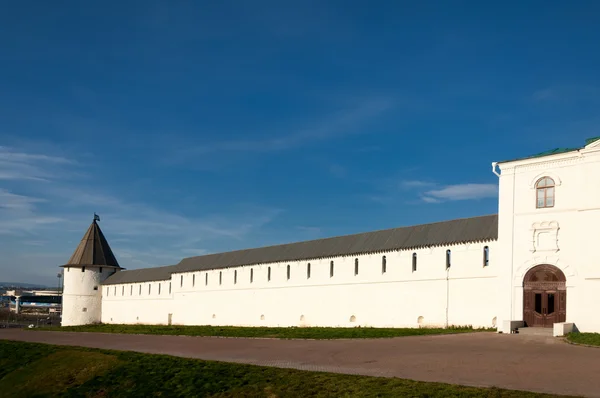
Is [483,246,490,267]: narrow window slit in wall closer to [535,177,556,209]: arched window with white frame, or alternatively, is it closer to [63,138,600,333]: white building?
[63,138,600,333]: white building

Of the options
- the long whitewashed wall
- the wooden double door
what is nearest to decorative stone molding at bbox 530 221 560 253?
the wooden double door

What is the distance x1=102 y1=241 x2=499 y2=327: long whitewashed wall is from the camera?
27.3 metres

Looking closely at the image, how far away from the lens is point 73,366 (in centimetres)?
1889

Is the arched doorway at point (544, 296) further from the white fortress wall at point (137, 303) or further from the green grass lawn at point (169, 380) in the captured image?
the white fortress wall at point (137, 303)

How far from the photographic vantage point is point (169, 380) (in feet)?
50.2

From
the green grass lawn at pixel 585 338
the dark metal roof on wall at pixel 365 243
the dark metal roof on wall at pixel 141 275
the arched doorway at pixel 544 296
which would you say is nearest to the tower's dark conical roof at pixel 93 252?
the dark metal roof on wall at pixel 141 275

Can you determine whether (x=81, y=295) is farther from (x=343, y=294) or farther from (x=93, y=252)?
(x=343, y=294)

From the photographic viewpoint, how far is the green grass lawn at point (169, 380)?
11700 mm

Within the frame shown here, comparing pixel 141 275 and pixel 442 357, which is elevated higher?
pixel 141 275

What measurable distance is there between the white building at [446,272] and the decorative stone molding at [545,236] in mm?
41

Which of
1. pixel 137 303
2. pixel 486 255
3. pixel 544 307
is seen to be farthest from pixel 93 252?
pixel 544 307

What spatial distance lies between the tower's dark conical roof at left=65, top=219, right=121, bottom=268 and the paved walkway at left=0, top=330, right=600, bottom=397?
110 ft

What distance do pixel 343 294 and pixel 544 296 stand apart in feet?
40.7

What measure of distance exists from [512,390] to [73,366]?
1353 cm
